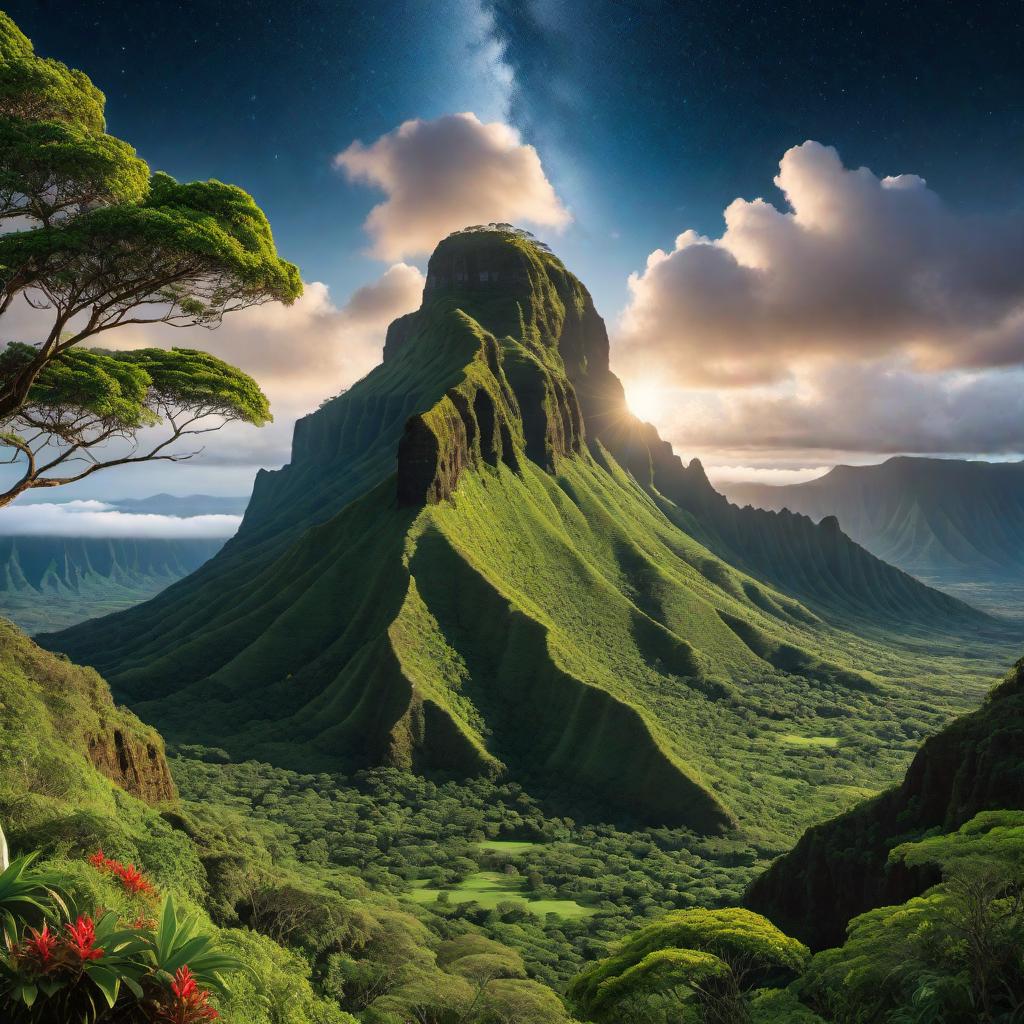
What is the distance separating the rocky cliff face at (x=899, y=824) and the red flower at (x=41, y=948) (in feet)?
113

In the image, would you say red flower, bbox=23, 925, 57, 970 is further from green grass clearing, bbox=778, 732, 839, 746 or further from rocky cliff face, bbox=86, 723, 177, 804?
green grass clearing, bbox=778, 732, 839, 746

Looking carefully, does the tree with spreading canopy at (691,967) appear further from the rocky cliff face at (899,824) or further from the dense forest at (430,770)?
the rocky cliff face at (899,824)

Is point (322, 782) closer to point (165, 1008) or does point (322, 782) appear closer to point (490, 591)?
point (490, 591)

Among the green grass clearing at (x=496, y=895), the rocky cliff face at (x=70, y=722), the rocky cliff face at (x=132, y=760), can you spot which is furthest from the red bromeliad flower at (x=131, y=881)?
the green grass clearing at (x=496, y=895)

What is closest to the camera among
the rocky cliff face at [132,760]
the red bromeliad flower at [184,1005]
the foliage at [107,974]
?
the foliage at [107,974]

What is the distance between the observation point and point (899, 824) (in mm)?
40375

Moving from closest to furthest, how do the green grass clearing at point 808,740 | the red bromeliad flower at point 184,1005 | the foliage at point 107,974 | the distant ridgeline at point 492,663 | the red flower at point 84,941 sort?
the foliage at point 107,974 < the red flower at point 84,941 < the red bromeliad flower at point 184,1005 < the distant ridgeline at point 492,663 < the green grass clearing at point 808,740

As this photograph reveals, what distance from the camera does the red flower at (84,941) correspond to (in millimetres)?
12844

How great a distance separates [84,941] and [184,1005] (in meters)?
2.29

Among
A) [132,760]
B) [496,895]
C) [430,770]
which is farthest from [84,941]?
[430,770]

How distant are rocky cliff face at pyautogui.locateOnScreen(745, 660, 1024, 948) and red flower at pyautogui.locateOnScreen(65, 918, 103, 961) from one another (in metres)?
33.6

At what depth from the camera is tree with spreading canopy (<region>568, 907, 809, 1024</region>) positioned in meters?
28.9

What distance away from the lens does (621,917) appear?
230 ft

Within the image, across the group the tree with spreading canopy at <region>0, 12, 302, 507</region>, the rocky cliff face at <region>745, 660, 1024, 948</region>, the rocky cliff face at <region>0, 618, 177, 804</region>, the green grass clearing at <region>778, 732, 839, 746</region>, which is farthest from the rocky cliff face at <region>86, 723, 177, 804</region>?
the green grass clearing at <region>778, 732, 839, 746</region>
